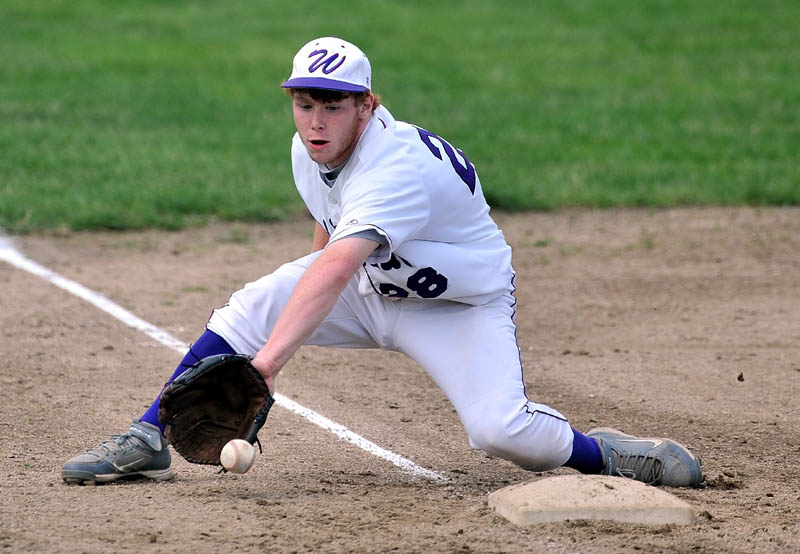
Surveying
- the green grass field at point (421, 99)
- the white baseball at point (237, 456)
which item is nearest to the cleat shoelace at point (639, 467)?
the white baseball at point (237, 456)

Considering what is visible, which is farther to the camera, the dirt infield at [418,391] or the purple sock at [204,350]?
the purple sock at [204,350]

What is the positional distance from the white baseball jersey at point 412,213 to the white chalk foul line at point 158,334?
2.44 ft

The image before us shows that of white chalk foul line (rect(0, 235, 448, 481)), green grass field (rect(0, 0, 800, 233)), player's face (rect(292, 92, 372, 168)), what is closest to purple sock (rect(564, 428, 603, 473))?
white chalk foul line (rect(0, 235, 448, 481))

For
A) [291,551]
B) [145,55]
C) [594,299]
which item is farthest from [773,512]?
[145,55]

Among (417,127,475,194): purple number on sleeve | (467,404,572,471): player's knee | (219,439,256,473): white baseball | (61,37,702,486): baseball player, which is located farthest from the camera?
(417,127,475,194): purple number on sleeve

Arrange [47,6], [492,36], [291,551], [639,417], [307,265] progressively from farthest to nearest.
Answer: [47,6] < [492,36] < [639,417] < [307,265] < [291,551]

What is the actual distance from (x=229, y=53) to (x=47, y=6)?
4537mm

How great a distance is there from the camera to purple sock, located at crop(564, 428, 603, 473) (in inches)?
179

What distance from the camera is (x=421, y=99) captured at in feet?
45.8

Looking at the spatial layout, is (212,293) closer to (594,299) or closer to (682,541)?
(594,299)

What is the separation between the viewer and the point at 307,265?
182 inches

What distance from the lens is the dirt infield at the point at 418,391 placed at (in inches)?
156

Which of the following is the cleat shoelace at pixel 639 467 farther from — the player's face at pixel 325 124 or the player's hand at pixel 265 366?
the player's face at pixel 325 124

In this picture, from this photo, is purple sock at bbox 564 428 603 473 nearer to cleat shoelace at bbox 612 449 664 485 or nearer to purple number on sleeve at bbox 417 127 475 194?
cleat shoelace at bbox 612 449 664 485
